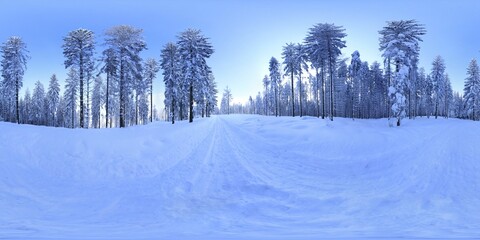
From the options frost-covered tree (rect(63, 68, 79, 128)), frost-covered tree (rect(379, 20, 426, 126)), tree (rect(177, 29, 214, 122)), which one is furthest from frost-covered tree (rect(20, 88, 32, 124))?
frost-covered tree (rect(379, 20, 426, 126))

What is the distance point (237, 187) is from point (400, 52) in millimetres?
28830

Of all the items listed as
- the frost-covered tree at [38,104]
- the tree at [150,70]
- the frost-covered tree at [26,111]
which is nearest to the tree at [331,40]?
the tree at [150,70]

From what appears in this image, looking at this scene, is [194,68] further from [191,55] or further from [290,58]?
[290,58]

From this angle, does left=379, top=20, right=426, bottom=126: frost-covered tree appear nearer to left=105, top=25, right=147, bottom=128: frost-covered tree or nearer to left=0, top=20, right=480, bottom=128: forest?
left=0, top=20, right=480, bottom=128: forest

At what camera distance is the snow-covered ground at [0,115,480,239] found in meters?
10.1

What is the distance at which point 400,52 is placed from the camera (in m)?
35.3

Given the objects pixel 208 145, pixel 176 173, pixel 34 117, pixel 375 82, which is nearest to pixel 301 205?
pixel 176 173

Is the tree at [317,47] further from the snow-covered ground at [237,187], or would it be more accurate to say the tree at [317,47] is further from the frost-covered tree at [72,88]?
the frost-covered tree at [72,88]

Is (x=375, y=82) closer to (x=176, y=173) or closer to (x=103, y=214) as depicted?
(x=176, y=173)

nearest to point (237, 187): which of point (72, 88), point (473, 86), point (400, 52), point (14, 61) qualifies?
point (400, 52)

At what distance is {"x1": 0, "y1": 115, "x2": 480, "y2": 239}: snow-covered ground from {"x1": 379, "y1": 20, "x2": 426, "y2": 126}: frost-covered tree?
1222cm

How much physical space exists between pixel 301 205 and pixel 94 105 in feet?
236

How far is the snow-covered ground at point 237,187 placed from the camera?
10.1 meters

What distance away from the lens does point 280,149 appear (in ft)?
73.0
